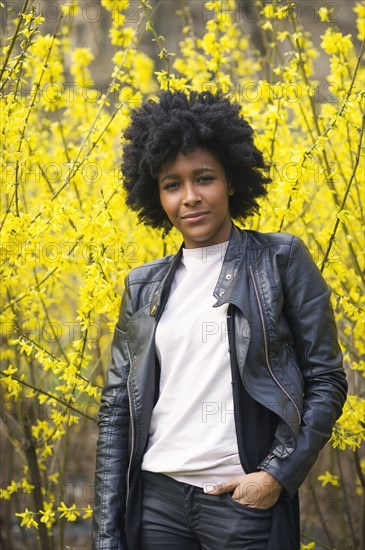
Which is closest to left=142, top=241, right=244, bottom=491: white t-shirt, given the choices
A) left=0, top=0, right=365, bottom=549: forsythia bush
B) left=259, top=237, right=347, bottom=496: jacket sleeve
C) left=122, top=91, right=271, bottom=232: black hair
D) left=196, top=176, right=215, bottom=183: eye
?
left=259, top=237, right=347, bottom=496: jacket sleeve

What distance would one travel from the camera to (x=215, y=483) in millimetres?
2062

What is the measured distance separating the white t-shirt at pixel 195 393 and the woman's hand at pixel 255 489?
0.12 ft

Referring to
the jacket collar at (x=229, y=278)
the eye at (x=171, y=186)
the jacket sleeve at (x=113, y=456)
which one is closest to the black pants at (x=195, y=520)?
the jacket sleeve at (x=113, y=456)

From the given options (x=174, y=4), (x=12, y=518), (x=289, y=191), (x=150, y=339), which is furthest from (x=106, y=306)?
(x=174, y=4)

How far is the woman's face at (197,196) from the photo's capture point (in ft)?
7.51

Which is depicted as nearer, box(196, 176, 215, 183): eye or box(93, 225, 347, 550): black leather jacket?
box(93, 225, 347, 550): black leather jacket

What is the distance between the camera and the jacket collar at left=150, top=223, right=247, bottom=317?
7.00 feet

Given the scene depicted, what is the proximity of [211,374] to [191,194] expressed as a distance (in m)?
0.56

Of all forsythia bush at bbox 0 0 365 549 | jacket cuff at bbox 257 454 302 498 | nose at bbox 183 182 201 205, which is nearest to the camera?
jacket cuff at bbox 257 454 302 498

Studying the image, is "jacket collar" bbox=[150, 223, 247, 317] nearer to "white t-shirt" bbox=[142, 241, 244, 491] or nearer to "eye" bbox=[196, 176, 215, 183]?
"white t-shirt" bbox=[142, 241, 244, 491]

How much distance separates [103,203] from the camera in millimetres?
2953

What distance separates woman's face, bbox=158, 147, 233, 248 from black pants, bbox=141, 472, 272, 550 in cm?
75

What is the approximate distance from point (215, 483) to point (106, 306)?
1000 mm

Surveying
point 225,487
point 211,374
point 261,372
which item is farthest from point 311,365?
point 225,487
